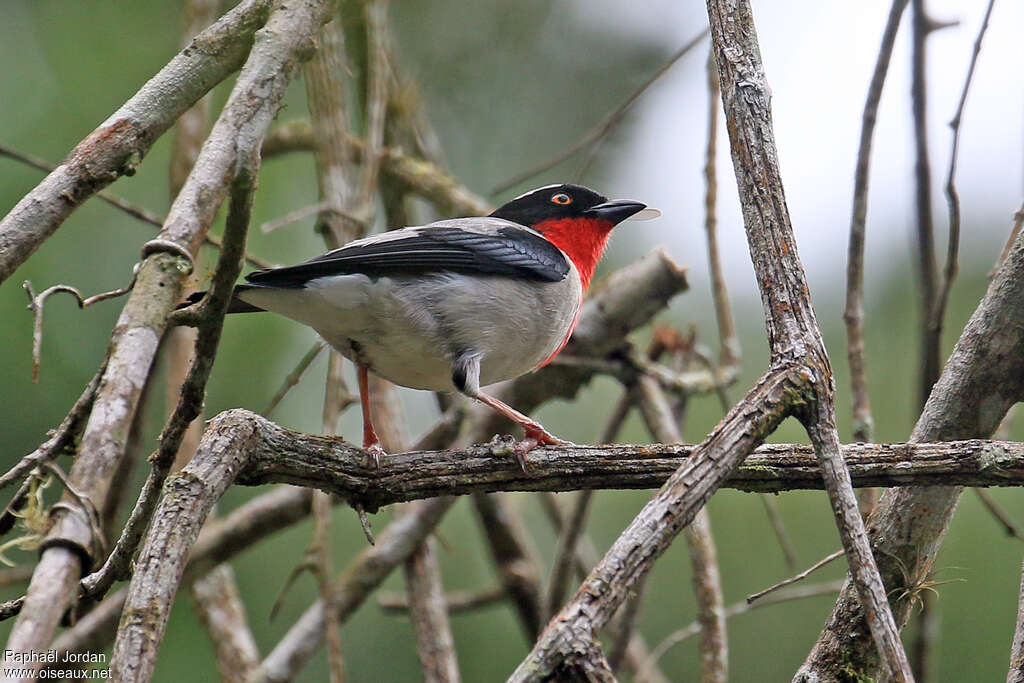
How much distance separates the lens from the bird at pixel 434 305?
4.14 meters

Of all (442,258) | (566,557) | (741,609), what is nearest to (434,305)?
(442,258)

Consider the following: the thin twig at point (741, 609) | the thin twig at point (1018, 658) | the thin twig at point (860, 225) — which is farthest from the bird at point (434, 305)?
the thin twig at point (1018, 658)

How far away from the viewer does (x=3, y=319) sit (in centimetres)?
739

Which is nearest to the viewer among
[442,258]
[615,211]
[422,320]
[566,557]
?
[422,320]

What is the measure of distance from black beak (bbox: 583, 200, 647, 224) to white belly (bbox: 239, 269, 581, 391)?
118 centimetres

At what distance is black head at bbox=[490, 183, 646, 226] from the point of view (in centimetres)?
554

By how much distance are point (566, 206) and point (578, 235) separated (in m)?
0.19

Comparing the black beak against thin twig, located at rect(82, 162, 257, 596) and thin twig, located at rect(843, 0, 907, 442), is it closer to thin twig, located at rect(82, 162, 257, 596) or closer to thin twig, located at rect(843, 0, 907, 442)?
thin twig, located at rect(843, 0, 907, 442)

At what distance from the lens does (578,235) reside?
18.2 feet

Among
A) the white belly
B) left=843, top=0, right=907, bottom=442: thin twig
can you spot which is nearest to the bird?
the white belly

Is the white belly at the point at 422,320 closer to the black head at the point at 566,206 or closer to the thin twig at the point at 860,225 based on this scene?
the black head at the point at 566,206

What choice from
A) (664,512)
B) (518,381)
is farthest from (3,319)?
(664,512)

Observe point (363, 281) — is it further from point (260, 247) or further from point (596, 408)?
point (596, 408)

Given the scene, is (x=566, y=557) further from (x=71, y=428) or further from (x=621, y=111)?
(x=71, y=428)
